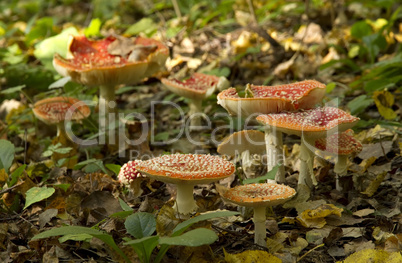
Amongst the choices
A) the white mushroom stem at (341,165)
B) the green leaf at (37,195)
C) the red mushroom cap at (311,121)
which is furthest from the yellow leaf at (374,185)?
the green leaf at (37,195)

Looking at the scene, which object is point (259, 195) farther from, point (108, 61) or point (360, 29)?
point (360, 29)

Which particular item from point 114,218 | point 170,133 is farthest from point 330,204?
point 170,133

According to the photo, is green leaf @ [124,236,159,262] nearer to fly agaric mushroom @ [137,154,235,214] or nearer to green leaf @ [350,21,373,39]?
fly agaric mushroom @ [137,154,235,214]

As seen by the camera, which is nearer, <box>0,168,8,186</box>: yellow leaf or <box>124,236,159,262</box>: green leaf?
<box>124,236,159,262</box>: green leaf

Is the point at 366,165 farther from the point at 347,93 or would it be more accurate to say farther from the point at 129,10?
the point at 129,10

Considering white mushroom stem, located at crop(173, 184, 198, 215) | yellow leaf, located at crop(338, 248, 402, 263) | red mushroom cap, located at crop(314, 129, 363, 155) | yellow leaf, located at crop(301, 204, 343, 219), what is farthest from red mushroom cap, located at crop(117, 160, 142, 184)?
yellow leaf, located at crop(338, 248, 402, 263)

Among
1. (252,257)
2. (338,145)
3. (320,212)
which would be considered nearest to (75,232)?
(252,257)
